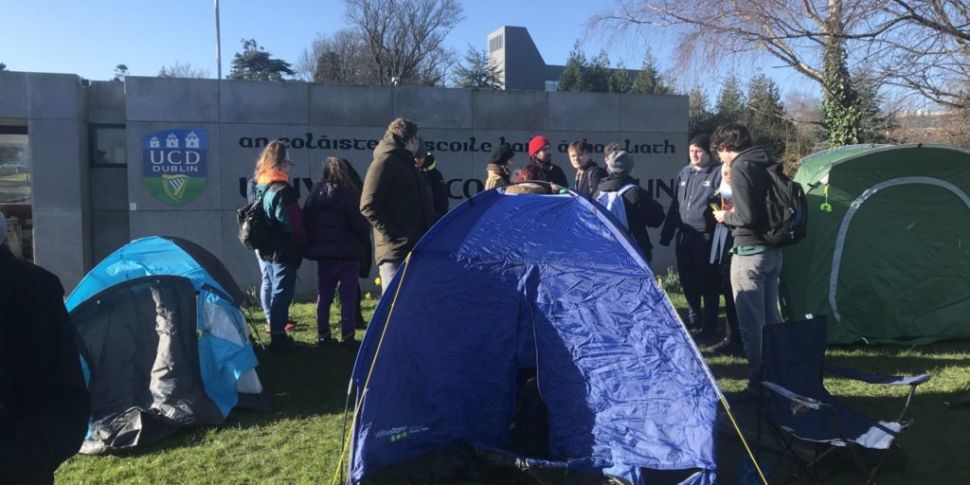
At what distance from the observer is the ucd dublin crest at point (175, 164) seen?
884cm

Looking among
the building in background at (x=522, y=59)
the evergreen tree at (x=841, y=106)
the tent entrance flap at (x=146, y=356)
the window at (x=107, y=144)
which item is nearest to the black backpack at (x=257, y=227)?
the tent entrance flap at (x=146, y=356)

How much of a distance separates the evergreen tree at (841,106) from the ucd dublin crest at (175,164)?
9.03 meters

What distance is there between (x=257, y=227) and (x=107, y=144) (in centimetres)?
468

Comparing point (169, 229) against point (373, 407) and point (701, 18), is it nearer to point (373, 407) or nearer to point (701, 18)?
point (373, 407)

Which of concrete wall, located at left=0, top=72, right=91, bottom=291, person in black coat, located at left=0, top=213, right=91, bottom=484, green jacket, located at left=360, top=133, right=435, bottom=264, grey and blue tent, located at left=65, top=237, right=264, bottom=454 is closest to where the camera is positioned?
person in black coat, located at left=0, top=213, right=91, bottom=484

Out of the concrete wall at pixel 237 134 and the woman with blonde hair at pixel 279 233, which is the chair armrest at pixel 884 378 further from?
the concrete wall at pixel 237 134

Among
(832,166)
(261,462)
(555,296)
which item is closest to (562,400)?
(555,296)

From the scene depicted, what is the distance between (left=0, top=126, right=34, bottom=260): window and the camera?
962 cm

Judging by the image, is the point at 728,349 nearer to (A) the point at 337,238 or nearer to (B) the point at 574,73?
(A) the point at 337,238

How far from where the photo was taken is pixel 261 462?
4125 mm

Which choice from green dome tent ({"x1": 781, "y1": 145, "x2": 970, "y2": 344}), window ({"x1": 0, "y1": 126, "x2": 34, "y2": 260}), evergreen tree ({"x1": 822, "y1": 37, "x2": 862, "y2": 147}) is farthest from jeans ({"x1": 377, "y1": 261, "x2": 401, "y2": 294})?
evergreen tree ({"x1": 822, "y1": 37, "x2": 862, "y2": 147})

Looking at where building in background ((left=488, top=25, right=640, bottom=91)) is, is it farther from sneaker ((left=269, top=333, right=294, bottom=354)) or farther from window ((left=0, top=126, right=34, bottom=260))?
sneaker ((left=269, top=333, right=294, bottom=354))

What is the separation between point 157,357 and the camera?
459cm

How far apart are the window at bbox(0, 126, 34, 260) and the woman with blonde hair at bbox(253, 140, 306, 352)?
17.5 feet
